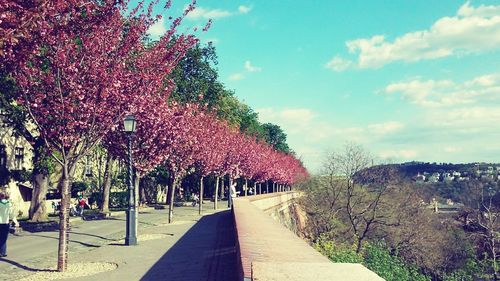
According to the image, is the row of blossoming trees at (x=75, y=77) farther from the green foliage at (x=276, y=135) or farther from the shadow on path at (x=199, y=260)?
the green foliage at (x=276, y=135)

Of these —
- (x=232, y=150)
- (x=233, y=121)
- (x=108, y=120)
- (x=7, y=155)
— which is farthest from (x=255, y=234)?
(x=233, y=121)

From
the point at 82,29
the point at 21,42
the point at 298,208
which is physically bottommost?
the point at 298,208

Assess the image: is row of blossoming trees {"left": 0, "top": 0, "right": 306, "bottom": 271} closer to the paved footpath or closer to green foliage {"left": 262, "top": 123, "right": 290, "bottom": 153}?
the paved footpath

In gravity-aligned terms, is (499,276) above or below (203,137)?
below

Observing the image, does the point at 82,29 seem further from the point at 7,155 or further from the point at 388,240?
the point at 388,240

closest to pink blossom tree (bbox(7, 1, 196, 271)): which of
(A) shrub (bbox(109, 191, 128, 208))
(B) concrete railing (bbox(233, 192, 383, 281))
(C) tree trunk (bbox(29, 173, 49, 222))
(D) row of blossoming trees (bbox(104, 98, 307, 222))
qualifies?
(D) row of blossoming trees (bbox(104, 98, 307, 222))

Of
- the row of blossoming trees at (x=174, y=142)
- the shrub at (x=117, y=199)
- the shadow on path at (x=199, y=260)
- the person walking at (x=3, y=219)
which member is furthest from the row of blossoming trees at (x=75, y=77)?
the shrub at (x=117, y=199)

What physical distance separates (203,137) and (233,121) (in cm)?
3455

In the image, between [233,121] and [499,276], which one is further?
[233,121]

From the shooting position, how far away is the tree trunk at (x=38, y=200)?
85.4ft

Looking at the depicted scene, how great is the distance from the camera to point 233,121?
6041cm

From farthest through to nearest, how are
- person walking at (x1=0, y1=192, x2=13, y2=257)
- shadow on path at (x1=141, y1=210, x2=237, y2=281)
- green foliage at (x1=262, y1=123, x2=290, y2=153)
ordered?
green foliage at (x1=262, y1=123, x2=290, y2=153) → person walking at (x1=0, y1=192, x2=13, y2=257) → shadow on path at (x1=141, y1=210, x2=237, y2=281)

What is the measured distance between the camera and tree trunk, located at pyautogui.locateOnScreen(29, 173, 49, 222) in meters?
26.0

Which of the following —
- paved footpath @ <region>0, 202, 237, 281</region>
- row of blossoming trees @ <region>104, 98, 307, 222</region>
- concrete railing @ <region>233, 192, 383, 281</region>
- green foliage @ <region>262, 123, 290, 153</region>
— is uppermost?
green foliage @ <region>262, 123, 290, 153</region>
